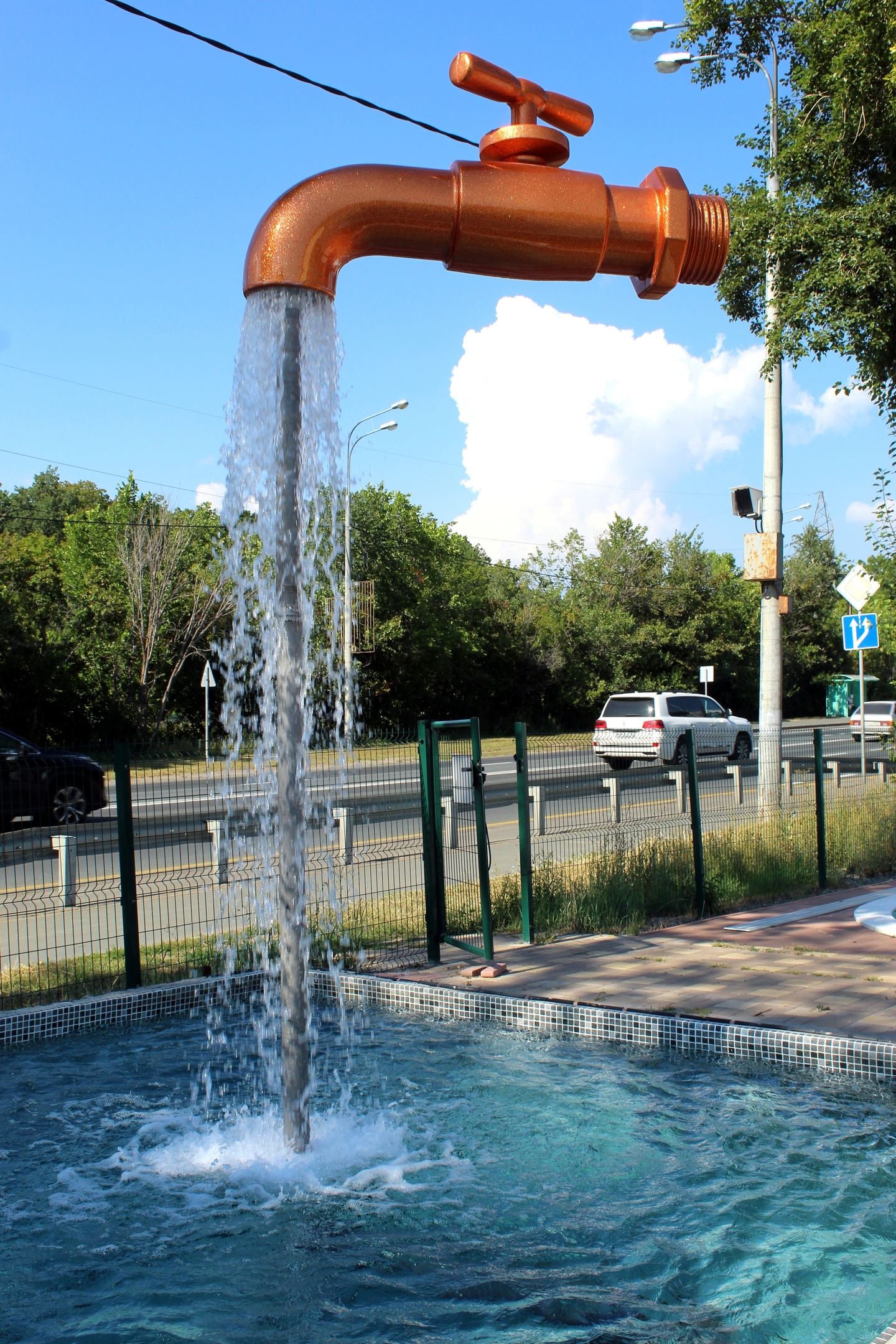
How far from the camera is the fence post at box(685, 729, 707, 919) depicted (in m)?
9.19

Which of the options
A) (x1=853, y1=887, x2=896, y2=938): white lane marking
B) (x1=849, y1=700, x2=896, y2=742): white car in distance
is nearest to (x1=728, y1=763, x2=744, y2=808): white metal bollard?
(x1=853, y1=887, x2=896, y2=938): white lane marking

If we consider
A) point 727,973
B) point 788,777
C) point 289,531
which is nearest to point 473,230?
point 289,531

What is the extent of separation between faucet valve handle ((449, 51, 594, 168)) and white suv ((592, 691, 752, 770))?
21295 millimetres

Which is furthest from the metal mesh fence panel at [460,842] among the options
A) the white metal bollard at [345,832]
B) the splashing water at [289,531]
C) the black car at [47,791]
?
the splashing water at [289,531]

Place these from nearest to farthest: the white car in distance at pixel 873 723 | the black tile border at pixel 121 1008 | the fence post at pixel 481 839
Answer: the black tile border at pixel 121 1008 → the fence post at pixel 481 839 → the white car in distance at pixel 873 723

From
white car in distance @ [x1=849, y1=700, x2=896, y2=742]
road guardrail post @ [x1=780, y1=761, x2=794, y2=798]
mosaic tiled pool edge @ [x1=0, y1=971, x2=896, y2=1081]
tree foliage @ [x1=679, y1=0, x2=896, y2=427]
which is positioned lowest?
mosaic tiled pool edge @ [x1=0, y1=971, x2=896, y2=1081]

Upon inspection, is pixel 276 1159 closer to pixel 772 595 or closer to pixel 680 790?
pixel 680 790

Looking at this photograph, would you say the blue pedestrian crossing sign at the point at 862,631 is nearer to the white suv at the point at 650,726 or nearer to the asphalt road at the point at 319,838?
the asphalt road at the point at 319,838

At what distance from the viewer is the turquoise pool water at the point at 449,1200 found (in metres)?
3.36

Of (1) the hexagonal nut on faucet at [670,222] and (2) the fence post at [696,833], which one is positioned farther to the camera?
(2) the fence post at [696,833]

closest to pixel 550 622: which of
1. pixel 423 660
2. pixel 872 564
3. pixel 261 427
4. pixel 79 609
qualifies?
pixel 423 660

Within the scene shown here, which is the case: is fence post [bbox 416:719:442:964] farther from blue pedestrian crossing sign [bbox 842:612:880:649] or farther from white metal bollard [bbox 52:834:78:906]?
blue pedestrian crossing sign [bbox 842:612:880:649]

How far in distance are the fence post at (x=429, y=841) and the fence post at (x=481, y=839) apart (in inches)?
11.5

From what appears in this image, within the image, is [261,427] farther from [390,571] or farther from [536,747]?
[390,571]
